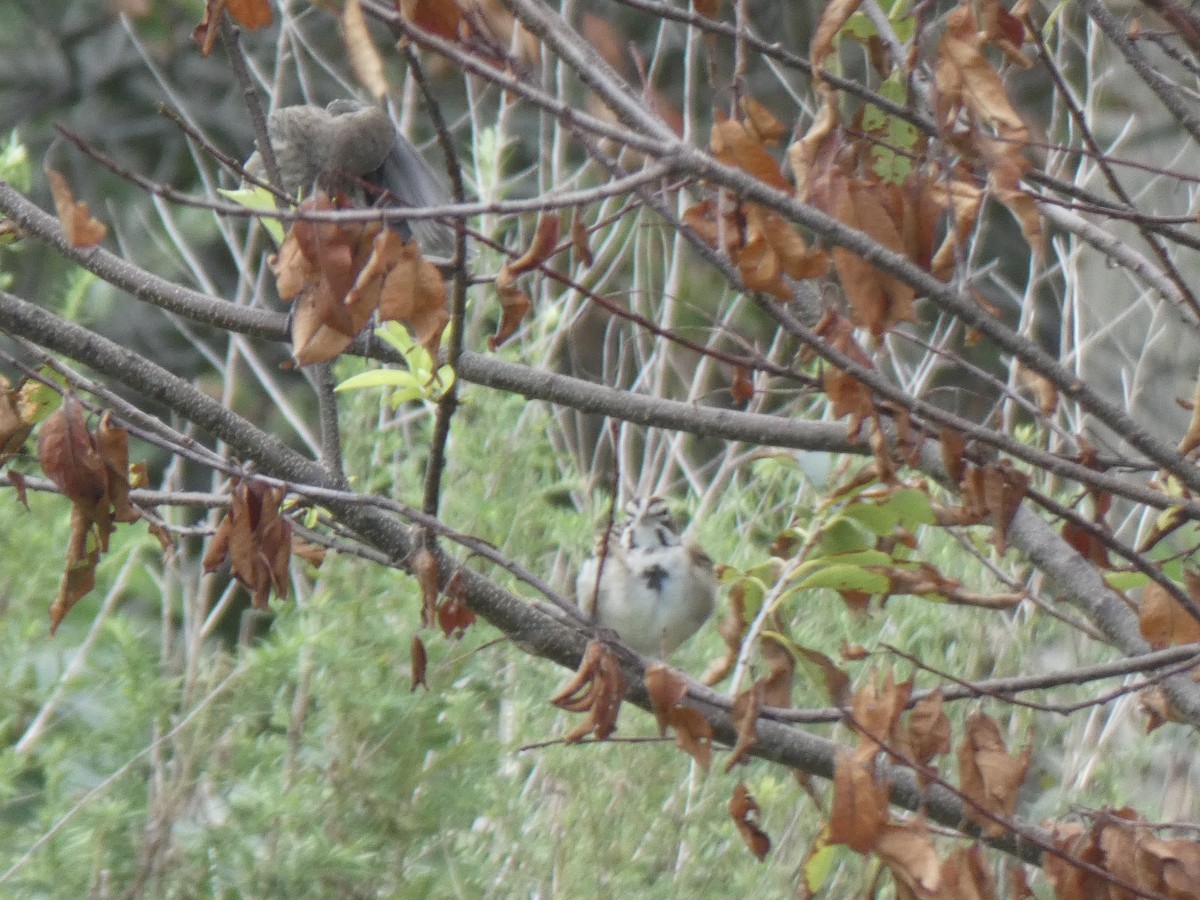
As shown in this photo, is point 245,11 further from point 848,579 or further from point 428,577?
point 848,579

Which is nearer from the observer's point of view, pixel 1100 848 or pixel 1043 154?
pixel 1100 848

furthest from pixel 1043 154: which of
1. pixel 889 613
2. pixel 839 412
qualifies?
pixel 839 412

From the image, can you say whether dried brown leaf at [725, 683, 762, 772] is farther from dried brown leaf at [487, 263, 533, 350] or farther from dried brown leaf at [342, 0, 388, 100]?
dried brown leaf at [342, 0, 388, 100]

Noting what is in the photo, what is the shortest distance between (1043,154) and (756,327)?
163 cm

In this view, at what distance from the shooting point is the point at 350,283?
3.76 feet

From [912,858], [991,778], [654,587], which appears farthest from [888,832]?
[654,587]

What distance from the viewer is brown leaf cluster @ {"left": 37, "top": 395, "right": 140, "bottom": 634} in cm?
128

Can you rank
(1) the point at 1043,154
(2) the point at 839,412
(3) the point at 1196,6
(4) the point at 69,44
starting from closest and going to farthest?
(2) the point at 839,412 < (3) the point at 1196,6 < (1) the point at 1043,154 < (4) the point at 69,44

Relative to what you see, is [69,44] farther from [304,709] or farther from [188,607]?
[304,709]

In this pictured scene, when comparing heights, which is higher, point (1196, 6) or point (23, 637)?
point (1196, 6)

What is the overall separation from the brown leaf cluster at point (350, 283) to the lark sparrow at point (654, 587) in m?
1.95

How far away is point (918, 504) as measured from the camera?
1.61 m

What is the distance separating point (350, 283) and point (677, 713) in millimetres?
533

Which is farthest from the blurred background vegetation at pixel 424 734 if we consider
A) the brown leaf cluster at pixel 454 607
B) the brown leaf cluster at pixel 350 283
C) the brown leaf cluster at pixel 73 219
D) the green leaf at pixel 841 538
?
the brown leaf cluster at pixel 73 219
